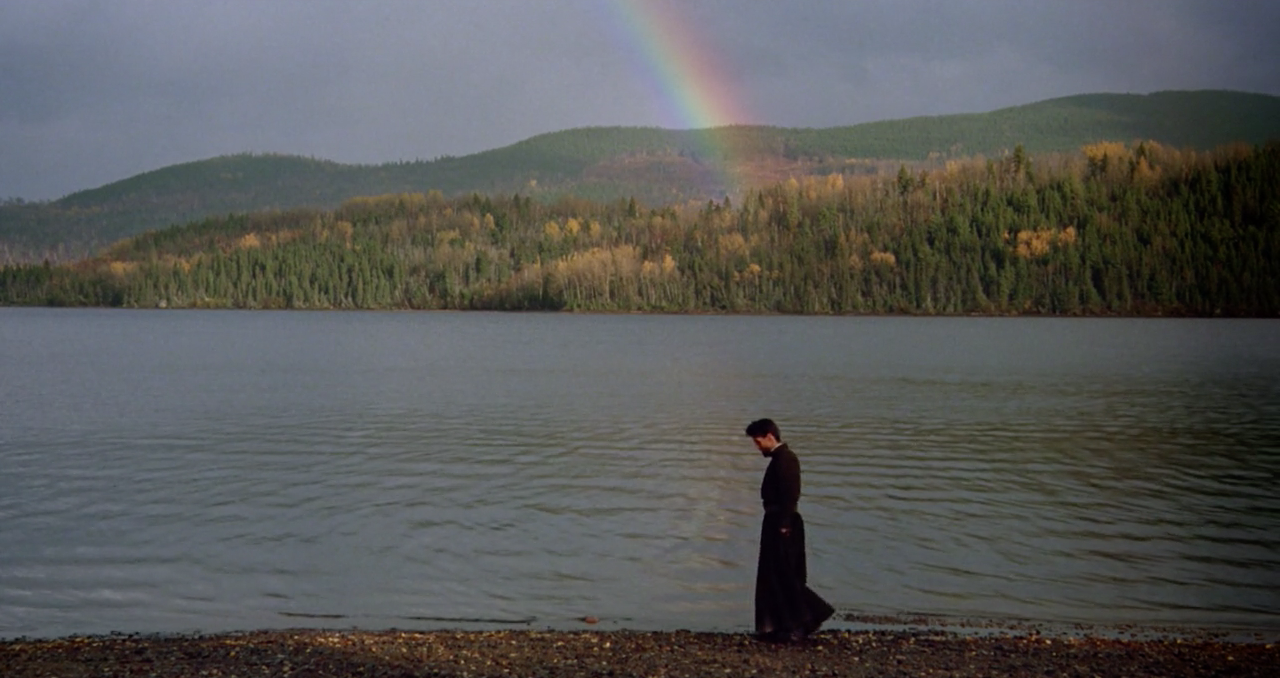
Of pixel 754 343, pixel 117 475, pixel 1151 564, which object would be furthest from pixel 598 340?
pixel 1151 564

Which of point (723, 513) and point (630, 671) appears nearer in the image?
point (630, 671)

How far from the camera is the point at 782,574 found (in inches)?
522

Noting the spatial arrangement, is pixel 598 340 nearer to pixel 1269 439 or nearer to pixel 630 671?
pixel 1269 439

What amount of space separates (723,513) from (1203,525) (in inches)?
332

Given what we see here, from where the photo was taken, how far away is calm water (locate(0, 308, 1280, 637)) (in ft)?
54.1

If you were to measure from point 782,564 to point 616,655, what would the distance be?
202 centimetres

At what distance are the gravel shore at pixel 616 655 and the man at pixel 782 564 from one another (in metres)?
0.25

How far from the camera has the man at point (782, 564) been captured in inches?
510

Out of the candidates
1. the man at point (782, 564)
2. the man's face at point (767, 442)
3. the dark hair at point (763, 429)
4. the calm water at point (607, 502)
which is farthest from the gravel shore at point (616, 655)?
the dark hair at point (763, 429)

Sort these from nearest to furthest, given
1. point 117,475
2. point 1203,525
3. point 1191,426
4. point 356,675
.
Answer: point 356,675
point 1203,525
point 117,475
point 1191,426

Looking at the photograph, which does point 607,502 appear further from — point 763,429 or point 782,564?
point 763,429

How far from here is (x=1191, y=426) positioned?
38250 millimetres

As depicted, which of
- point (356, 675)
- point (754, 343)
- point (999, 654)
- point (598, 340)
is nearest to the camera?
point (356, 675)

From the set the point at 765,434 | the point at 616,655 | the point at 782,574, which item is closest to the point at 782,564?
the point at 782,574
